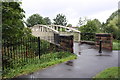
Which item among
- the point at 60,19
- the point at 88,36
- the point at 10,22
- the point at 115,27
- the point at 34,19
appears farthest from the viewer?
the point at 60,19

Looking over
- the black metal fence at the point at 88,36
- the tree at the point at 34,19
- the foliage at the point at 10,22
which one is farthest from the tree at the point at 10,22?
the tree at the point at 34,19

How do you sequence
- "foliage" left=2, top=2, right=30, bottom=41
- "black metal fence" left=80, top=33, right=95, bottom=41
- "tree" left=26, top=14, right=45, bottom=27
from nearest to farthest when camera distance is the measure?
"foliage" left=2, top=2, right=30, bottom=41 < "black metal fence" left=80, top=33, right=95, bottom=41 < "tree" left=26, top=14, right=45, bottom=27

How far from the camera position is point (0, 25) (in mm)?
4844

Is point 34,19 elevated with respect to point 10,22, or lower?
elevated

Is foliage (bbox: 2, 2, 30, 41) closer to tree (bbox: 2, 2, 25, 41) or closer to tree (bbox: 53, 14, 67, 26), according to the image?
tree (bbox: 2, 2, 25, 41)

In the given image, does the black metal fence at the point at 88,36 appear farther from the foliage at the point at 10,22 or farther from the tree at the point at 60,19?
the tree at the point at 60,19

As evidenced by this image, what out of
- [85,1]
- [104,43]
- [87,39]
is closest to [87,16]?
[87,39]

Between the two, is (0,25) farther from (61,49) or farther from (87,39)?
(87,39)

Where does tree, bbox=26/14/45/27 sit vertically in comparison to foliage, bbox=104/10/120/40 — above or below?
above

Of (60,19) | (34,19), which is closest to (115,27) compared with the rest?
(34,19)

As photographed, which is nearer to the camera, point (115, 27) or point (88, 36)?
point (115, 27)

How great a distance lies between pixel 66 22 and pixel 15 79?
54509 millimetres

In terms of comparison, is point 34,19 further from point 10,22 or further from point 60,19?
point 10,22

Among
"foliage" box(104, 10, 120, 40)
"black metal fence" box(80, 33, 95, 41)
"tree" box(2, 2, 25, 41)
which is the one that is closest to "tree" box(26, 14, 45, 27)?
"foliage" box(104, 10, 120, 40)
